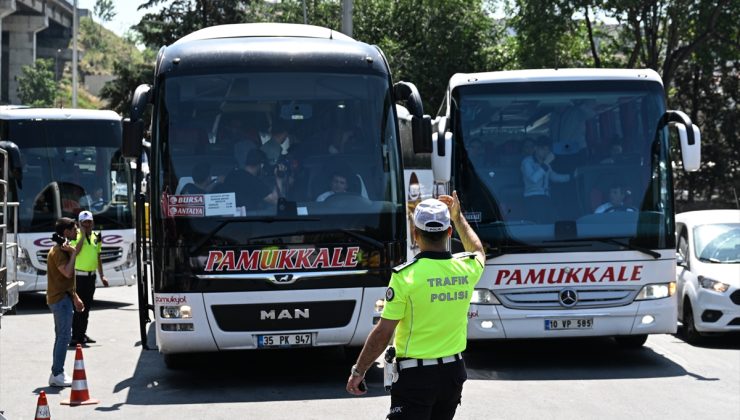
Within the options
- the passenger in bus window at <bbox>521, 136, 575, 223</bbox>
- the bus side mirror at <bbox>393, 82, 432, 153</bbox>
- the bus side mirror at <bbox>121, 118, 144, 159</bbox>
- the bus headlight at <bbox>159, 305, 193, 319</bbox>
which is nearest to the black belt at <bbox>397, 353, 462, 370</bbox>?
the bus headlight at <bbox>159, 305, 193, 319</bbox>

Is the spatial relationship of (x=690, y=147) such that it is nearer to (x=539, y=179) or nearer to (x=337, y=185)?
(x=539, y=179)

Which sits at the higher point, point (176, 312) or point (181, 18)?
point (181, 18)

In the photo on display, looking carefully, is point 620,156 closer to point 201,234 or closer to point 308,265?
point 308,265

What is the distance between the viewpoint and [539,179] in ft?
41.6

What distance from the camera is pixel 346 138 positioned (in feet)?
37.9

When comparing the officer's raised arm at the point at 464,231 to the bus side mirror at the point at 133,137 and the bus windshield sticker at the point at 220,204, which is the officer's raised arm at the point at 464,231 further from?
the bus side mirror at the point at 133,137

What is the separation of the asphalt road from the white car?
348mm

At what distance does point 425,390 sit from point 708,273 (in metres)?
9.47

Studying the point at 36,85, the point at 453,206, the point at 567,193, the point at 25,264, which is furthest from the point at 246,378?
the point at 36,85

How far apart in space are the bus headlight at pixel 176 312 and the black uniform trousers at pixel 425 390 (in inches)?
204

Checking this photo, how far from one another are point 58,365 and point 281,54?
11.9ft

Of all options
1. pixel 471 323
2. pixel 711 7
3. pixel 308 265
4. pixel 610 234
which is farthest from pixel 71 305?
pixel 711 7

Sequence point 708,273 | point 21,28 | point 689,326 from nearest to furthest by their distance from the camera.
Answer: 1. point 708,273
2. point 689,326
3. point 21,28

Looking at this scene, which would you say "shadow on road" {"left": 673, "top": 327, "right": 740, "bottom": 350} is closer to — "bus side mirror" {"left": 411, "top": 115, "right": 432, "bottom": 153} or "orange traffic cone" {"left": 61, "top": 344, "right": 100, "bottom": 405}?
"bus side mirror" {"left": 411, "top": 115, "right": 432, "bottom": 153}
